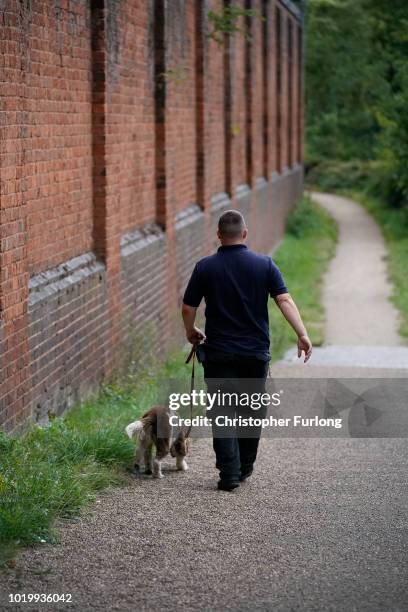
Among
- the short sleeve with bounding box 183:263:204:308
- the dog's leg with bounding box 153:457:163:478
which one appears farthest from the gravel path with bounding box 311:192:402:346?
the short sleeve with bounding box 183:263:204:308

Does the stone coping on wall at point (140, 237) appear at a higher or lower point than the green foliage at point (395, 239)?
higher

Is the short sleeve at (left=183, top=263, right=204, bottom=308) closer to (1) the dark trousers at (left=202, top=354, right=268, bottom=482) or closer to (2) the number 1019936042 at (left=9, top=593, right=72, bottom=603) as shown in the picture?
(1) the dark trousers at (left=202, top=354, right=268, bottom=482)

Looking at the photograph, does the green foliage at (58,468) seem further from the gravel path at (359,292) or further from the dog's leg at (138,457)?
the gravel path at (359,292)

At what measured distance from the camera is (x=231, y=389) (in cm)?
747

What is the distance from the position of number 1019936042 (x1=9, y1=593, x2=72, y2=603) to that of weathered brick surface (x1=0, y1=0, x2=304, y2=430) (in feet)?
7.84

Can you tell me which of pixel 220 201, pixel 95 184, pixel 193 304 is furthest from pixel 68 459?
pixel 220 201

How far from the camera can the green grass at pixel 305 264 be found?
672 inches

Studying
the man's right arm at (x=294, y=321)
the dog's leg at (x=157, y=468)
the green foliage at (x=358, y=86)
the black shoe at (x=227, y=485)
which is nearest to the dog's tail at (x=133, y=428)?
the dog's leg at (x=157, y=468)

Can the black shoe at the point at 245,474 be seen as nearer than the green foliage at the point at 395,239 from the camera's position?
Yes

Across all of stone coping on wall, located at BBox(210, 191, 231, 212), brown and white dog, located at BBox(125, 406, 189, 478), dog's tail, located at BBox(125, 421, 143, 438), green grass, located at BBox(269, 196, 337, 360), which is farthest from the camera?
stone coping on wall, located at BBox(210, 191, 231, 212)

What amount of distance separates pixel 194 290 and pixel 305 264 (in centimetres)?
1985

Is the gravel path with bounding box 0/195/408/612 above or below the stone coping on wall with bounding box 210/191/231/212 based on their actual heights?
→ below

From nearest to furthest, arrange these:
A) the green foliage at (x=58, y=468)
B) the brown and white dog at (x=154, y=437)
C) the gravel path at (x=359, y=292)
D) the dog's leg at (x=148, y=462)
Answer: the green foliage at (x=58, y=468) < the brown and white dog at (x=154, y=437) < the dog's leg at (x=148, y=462) < the gravel path at (x=359, y=292)

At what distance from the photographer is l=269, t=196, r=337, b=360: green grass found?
1706 centimetres
